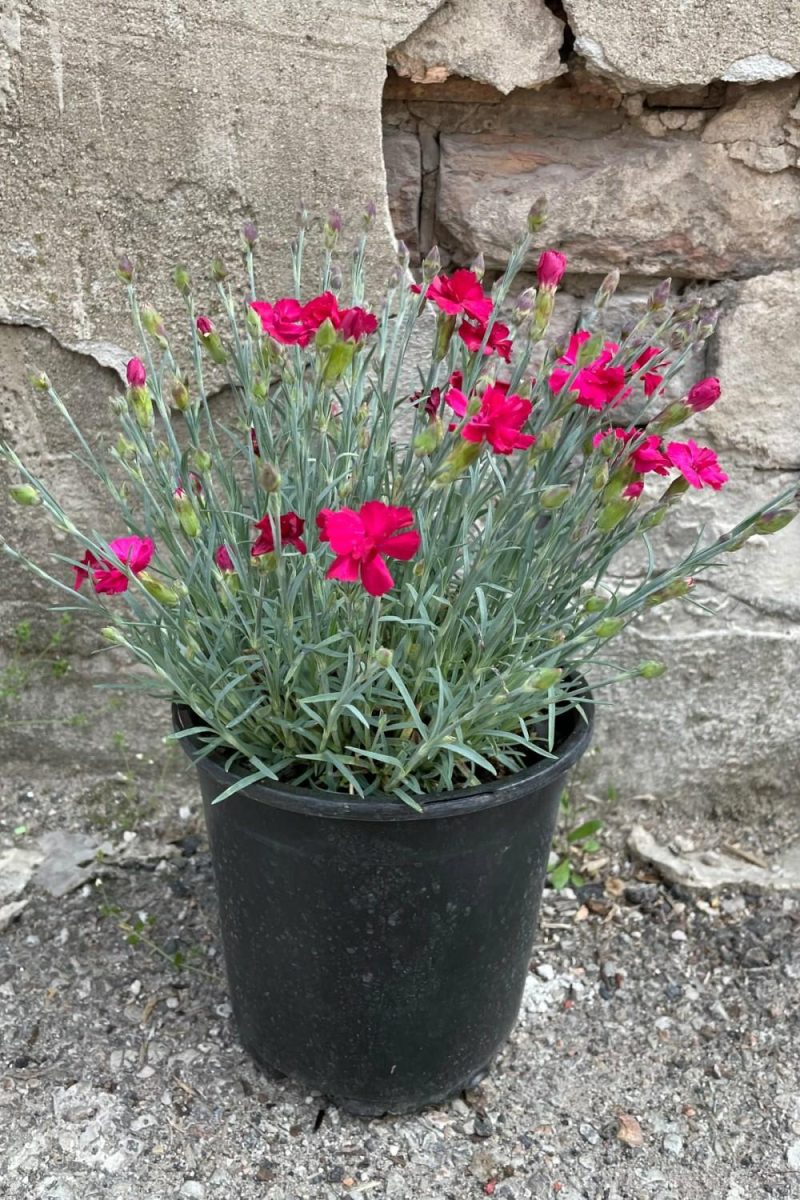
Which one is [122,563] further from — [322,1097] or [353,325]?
[322,1097]

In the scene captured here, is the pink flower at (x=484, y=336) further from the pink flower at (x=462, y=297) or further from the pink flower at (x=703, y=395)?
the pink flower at (x=703, y=395)

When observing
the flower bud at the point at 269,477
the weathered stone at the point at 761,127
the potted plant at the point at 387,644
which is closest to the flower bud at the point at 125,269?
the potted plant at the point at 387,644

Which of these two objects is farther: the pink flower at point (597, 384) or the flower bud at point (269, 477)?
the pink flower at point (597, 384)

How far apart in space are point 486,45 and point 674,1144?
158 centimetres

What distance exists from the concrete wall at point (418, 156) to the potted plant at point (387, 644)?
0.34 metres

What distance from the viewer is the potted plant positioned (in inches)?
46.0

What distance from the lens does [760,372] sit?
1.78 meters

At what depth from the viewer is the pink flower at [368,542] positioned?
93cm

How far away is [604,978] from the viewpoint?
174cm

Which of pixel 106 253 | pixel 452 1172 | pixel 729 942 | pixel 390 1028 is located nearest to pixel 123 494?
pixel 106 253

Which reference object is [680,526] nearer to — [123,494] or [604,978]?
[604,978]

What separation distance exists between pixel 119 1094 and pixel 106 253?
122 cm

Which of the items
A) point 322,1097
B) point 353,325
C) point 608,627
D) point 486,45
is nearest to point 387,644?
point 608,627

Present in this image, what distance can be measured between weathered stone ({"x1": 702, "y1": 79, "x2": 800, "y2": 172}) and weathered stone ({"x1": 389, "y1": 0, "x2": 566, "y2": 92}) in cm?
28
